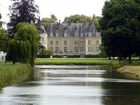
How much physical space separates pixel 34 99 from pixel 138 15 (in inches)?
2100

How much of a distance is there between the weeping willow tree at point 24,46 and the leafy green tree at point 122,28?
13.2 meters

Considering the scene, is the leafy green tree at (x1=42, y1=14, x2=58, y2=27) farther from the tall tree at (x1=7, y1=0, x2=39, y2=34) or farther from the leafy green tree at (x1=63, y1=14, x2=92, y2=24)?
the tall tree at (x1=7, y1=0, x2=39, y2=34)

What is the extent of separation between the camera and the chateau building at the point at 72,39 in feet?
570

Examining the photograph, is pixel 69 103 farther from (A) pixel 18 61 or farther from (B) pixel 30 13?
(B) pixel 30 13

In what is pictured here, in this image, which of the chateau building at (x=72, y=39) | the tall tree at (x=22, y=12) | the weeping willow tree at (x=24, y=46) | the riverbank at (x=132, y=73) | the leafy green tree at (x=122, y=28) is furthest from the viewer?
the chateau building at (x=72, y=39)

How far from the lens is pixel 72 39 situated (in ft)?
585

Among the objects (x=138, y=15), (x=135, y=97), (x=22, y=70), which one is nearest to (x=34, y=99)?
(x=135, y=97)

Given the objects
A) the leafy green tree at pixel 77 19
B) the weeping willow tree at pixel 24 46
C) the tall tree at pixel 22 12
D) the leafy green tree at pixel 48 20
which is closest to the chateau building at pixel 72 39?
the leafy green tree at pixel 48 20

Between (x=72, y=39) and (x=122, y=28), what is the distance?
102m

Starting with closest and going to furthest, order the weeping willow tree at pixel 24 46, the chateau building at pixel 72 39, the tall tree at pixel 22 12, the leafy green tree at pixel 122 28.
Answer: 1. the weeping willow tree at pixel 24 46
2. the leafy green tree at pixel 122 28
3. the tall tree at pixel 22 12
4. the chateau building at pixel 72 39

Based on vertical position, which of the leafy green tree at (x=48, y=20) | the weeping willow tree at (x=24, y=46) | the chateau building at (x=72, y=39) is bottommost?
the weeping willow tree at (x=24, y=46)

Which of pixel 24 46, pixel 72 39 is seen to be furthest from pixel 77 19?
pixel 24 46

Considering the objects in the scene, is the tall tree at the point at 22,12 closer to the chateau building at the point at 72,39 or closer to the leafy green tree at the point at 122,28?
the leafy green tree at the point at 122,28

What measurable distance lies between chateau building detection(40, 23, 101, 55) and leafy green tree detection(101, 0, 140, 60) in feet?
299
